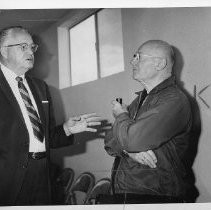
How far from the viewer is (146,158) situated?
118cm

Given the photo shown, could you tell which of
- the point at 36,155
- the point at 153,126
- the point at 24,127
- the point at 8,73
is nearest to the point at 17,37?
the point at 8,73

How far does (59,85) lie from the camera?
160 cm

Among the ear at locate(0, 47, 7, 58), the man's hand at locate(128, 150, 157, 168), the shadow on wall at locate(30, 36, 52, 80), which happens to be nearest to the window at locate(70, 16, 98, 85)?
the shadow on wall at locate(30, 36, 52, 80)

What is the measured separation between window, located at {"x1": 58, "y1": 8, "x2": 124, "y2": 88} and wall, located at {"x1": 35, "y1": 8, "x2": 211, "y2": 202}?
0.14ft

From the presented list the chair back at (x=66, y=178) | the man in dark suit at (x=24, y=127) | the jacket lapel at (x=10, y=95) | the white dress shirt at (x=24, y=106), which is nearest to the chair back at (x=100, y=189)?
the chair back at (x=66, y=178)

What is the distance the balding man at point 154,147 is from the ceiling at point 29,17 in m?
0.54

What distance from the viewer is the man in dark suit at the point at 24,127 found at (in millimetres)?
1254

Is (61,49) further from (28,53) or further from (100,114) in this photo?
(100,114)

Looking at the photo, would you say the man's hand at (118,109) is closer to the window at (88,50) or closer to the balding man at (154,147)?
the balding man at (154,147)

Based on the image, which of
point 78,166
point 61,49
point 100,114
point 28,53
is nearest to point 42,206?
point 78,166

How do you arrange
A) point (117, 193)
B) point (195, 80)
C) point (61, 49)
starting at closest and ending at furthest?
point (117, 193) < point (195, 80) < point (61, 49)

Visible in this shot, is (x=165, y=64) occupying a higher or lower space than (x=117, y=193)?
higher

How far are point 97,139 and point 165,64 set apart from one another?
576 millimetres
